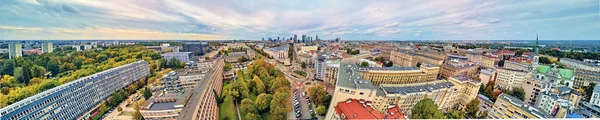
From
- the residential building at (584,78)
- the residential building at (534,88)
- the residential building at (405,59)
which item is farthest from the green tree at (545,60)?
the residential building at (534,88)

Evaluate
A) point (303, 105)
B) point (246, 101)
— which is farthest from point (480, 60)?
point (246, 101)

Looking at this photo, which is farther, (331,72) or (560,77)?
(331,72)

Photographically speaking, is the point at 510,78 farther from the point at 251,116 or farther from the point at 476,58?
the point at 251,116

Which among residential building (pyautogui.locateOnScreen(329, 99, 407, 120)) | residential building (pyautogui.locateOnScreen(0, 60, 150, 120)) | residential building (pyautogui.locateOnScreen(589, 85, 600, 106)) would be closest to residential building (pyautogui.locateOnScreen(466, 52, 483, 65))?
residential building (pyautogui.locateOnScreen(589, 85, 600, 106))

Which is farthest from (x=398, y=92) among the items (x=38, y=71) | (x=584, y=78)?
(x=38, y=71)

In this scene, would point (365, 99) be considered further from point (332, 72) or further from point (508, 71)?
point (508, 71)

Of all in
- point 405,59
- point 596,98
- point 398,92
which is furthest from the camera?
point 405,59

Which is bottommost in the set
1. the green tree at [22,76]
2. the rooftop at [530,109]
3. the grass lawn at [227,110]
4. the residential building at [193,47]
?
the grass lawn at [227,110]

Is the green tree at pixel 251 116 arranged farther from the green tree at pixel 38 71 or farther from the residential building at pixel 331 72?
the green tree at pixel 38 71
